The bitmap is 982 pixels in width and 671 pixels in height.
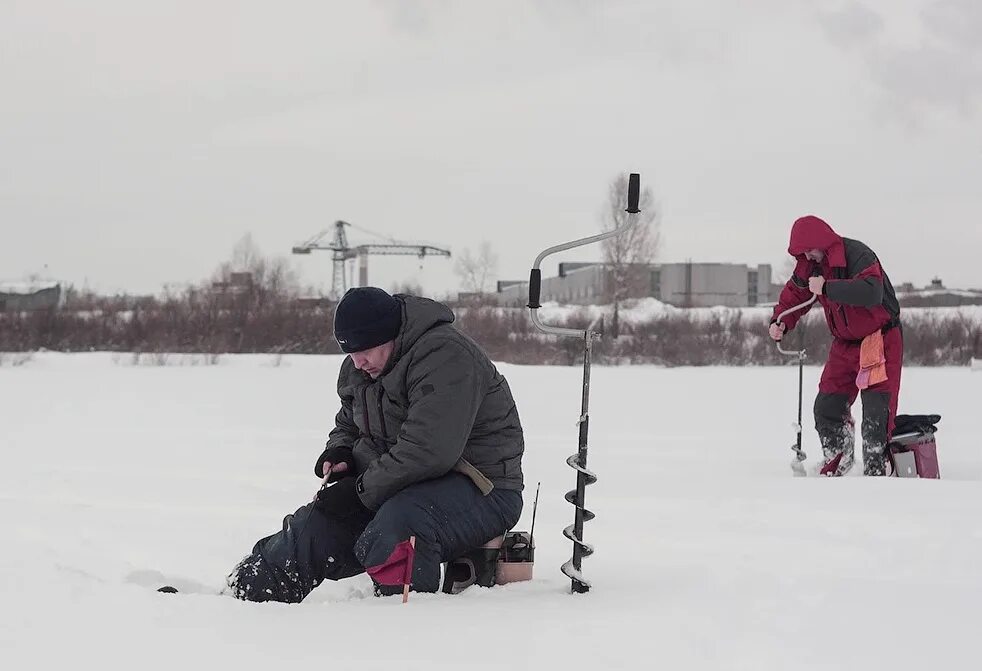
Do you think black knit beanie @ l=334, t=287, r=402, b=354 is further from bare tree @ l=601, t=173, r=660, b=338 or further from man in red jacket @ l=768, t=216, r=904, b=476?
bare tree @ l=601, t=173, r=660, b=338

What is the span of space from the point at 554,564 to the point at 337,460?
1032mm

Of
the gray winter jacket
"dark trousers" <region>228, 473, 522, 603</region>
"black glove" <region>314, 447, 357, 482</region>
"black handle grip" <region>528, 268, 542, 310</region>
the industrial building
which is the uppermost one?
the industrial building

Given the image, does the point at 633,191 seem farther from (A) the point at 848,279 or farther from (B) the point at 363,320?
(A) the point at 848,279

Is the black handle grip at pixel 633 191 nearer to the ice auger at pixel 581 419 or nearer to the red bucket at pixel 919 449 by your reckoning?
the ice auger at pixel 581 419

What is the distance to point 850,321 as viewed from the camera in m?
6.20

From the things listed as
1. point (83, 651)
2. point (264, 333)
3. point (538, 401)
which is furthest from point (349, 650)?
point (264, 333)

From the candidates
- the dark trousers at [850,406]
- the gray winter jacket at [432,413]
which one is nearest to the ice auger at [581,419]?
the gray winter jacket at [432,413]

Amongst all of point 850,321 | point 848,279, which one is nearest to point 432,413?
point 848,279

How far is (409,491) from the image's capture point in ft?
11.3

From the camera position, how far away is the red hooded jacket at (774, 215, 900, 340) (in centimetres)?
589

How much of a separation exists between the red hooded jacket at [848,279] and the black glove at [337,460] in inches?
129

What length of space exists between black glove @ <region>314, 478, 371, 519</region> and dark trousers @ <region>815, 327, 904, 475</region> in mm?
3756

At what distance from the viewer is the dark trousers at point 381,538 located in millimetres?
3371

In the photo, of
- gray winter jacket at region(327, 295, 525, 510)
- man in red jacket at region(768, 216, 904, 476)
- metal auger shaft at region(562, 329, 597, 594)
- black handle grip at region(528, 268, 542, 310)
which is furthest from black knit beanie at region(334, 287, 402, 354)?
man in red jacket at region(768, 216, 904, 476)
